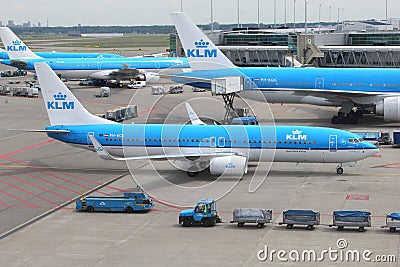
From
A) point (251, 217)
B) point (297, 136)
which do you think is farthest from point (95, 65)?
point (251, 217)

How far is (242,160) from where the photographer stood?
46.0 metres

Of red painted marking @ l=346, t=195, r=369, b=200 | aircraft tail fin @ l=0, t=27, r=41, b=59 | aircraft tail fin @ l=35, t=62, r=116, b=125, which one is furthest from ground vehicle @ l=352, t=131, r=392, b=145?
aircraft tail fin @ l=0, t=27, r=41, b=59

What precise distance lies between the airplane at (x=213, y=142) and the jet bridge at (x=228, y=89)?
21078 millimetres

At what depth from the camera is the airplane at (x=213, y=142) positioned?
4656 cm

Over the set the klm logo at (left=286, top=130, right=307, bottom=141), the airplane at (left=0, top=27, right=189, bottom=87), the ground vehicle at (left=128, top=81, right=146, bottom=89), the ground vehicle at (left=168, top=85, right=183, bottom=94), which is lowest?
the klm logo at (left=286, top=130, right=307, bottom=141)

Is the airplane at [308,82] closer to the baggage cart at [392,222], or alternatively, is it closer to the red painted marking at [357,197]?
the red painted marking at [357,197]

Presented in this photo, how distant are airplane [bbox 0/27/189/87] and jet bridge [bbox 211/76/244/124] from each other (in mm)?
37282

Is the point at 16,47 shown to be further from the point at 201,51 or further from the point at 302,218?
the point at 302,218

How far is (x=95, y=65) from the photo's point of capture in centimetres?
11000

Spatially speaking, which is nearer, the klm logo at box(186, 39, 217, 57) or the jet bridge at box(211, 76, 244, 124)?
the jet bridge at box(211, 76, 244, 124)

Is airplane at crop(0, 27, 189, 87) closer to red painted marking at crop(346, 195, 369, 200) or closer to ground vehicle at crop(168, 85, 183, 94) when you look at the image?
ground vehicle at crop(168, 85, 183, 94)

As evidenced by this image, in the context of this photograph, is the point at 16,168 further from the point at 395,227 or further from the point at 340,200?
the point at 395,227

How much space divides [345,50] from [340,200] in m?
69.9

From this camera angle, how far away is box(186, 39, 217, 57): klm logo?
241 ft
